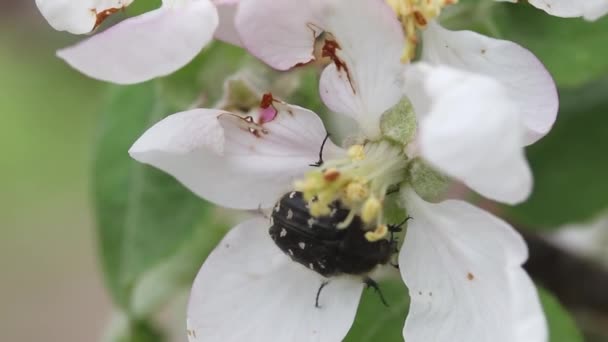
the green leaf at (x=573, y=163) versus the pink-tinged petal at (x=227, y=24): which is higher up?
the pink-tinged petal at (x=227, y=24)

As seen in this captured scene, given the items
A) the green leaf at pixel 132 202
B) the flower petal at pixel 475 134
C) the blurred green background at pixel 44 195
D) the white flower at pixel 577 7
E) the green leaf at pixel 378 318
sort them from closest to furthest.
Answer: the flower petal at pixel 475 134, the white flower at pixel 577 7, the green leaf at pixel 378 318, the green leaf at pixel 132 202, the blurred green background at pixel 44 195

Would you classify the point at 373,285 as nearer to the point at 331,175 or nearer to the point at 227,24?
the point at 331,175

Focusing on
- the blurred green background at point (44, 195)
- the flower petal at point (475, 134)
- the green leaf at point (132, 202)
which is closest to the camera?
the flower petal at point (475, 134)

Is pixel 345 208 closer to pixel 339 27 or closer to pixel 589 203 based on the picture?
pixel 339 27

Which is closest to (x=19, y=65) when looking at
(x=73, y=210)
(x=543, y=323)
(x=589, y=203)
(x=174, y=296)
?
(x=73, y=210)

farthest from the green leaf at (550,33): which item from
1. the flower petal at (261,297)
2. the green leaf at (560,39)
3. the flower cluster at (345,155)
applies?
the flower petal at (261,297)

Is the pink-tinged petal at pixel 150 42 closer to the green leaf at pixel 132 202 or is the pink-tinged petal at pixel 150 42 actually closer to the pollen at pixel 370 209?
the pollen at pixel 370 209
